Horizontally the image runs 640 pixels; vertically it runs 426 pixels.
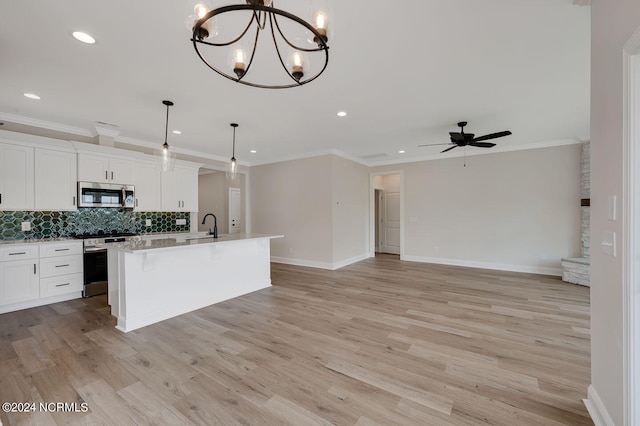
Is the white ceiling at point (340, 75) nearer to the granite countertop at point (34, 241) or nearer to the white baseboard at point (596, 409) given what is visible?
the granite countertop at point (34, 241)

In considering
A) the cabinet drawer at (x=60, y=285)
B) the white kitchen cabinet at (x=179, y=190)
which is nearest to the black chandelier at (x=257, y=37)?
the white kitchen cabinet at (x=179, y=190)

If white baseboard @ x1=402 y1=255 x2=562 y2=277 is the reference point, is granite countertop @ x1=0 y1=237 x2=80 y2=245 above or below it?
above

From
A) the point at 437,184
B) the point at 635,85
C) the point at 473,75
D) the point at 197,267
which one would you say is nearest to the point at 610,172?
the point at 635,85

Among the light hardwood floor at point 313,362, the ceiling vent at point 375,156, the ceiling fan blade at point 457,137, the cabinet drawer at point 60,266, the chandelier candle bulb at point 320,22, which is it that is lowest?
the light hardwood floor at point 313,362

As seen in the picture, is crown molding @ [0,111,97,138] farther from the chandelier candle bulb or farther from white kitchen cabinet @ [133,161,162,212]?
the chandelier candle bulb

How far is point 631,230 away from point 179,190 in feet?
20.3

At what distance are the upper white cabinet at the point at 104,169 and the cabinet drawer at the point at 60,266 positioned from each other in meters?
1.26

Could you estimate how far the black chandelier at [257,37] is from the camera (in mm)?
1229

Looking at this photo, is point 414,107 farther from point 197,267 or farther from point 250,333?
point 197,267

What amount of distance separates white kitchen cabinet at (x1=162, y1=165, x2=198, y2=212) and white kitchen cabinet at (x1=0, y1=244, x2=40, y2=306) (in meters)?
2.01

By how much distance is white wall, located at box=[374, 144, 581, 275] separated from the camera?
520cm

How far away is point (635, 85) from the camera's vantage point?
4.01ft

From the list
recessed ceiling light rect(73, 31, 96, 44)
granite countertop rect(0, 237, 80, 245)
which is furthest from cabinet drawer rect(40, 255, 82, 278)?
recessed ceiling light rect(73, 31, 96, 44)

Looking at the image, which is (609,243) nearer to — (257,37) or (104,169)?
(257,37)
